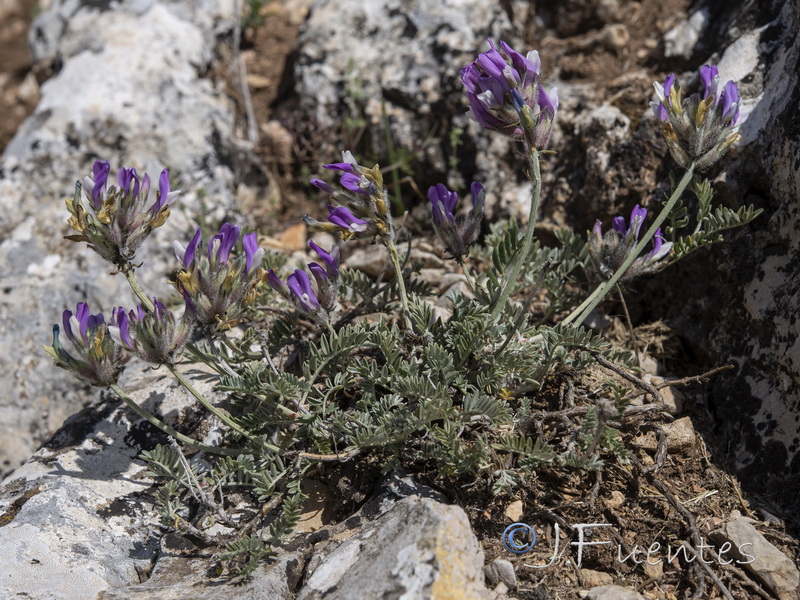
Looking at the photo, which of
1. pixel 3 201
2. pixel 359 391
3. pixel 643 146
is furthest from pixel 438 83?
pixel 3 201

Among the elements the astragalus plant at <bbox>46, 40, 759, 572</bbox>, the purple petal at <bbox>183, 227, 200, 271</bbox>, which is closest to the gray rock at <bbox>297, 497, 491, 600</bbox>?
the astragalus plant at <bbox>46, 40, 759, 572</bbox>

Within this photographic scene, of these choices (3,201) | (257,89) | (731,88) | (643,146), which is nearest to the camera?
(731,88)

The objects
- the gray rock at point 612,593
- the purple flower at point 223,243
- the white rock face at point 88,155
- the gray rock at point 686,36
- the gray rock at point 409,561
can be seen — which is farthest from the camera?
the gray rock at point 686,36

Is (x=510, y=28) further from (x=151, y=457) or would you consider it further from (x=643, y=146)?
(x=151, y=457)

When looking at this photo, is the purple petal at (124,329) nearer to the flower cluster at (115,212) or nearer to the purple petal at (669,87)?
the flower cluster at (115,212)

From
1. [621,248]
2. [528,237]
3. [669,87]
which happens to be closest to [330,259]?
[528,237]

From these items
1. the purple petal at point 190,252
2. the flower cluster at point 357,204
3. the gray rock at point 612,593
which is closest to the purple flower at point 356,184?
the flower cluster at point 357,204

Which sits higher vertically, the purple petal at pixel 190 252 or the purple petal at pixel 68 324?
the purple petal at pixel 190 252
